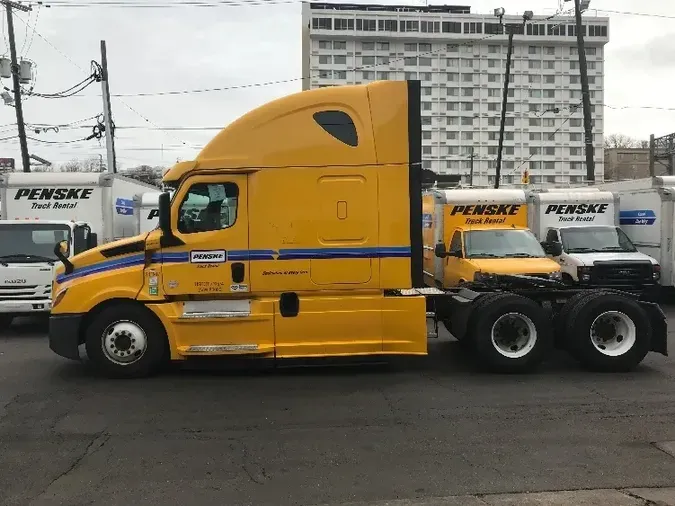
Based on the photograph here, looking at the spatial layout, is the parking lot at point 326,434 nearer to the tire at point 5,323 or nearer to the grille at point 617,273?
the tire at point 5,323

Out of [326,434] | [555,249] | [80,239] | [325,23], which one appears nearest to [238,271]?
[326,434]

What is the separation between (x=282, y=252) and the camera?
25.4ft

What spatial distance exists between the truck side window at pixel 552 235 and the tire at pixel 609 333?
25.9 ft

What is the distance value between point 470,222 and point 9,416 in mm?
12224

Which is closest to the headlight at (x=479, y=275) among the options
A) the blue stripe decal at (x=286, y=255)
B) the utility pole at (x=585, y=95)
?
the blue stripe decal at (x=286, y=255)

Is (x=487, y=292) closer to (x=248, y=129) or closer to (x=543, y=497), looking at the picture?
(x=248, y=129)

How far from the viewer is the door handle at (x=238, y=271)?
25.3 feet

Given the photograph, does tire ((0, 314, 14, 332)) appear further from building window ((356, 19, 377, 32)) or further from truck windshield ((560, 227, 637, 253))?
building window ((356, 19, 377, 32))

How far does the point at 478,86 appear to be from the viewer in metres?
140

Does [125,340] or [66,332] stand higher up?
[66,332]

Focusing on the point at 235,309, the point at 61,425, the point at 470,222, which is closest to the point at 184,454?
the point at 61,425

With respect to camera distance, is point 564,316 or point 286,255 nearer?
point 286,255

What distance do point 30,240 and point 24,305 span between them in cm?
140

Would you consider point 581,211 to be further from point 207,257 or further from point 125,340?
point 125,340
